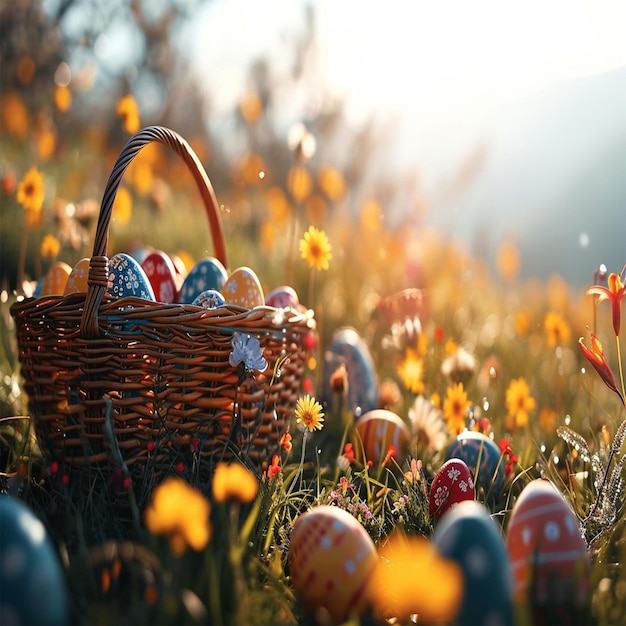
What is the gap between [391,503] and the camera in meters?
2.03

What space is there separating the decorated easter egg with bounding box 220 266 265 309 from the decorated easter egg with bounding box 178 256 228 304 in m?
0.11

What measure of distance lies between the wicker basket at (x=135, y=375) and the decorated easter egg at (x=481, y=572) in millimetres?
744

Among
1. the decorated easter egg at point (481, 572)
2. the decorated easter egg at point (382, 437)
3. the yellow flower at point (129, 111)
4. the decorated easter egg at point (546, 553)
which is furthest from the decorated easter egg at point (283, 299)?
the decorated easter egg at point (481, 572)

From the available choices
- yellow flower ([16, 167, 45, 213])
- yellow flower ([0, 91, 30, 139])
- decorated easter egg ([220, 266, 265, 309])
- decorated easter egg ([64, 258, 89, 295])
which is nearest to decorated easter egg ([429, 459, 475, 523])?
decorated easter egg ([220, 266, 265, 309])

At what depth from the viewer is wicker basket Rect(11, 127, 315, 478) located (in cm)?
178

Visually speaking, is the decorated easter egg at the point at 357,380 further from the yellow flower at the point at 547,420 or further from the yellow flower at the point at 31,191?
the yellow flower at the point at 31,191

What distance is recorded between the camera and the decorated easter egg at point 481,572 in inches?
45.4

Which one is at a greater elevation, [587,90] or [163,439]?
[587,90]

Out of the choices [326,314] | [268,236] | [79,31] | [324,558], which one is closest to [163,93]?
[79,31]

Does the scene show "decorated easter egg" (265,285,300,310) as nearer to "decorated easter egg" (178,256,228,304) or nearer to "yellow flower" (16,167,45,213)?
"decorated easter egg" (178,256,228,304)

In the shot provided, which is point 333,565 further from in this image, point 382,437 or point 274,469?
point 382,437

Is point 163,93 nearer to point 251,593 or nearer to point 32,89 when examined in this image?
point 32,89

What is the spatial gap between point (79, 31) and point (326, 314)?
3.80 m

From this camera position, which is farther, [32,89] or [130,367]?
[32,89]
